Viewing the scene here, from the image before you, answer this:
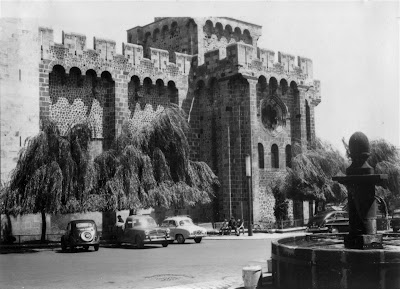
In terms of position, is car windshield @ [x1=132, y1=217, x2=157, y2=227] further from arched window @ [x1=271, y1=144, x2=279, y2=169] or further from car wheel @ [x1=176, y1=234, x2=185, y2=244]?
arched window @ [x1=271, y1=144, x2=279, y2=169]

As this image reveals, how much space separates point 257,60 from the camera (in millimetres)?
32031

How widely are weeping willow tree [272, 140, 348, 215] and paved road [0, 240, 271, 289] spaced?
10.0 metres

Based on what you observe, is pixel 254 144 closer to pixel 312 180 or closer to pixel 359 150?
pixel 312 180

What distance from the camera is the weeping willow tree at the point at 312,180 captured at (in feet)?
96.0

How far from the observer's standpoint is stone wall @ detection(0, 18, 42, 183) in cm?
2469

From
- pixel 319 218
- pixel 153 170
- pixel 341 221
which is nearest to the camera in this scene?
pixel 341 221

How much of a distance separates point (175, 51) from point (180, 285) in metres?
25.2

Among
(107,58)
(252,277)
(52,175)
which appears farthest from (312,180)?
(252,277)

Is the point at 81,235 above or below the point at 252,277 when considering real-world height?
above

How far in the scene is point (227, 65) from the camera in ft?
103

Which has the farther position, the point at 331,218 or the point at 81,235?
the point at 331,218

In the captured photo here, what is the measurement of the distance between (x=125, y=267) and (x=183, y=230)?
880cm

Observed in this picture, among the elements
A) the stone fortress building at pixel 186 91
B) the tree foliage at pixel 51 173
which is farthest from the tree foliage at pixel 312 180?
the tree foliage at pixel 51 173

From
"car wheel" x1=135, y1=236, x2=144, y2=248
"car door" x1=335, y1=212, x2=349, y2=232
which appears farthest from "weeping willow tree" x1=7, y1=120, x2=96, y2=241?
"car door" x1=335, y1=212, x2=349, y2=232
